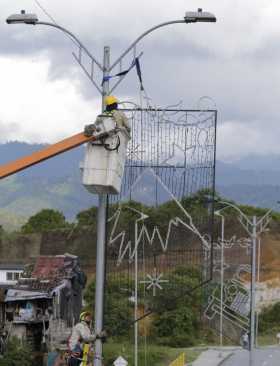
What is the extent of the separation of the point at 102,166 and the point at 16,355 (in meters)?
22.2

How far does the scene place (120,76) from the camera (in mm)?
21859

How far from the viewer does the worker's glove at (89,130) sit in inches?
800

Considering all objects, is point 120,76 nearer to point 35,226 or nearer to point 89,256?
point 89,256

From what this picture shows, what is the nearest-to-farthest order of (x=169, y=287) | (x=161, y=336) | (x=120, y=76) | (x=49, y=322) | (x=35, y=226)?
1. (x=120, y=76)
2. (x=169, y=287)
3. (x=49, y=322)
4. (x=161, y=336)
5. (x=35, y=226)

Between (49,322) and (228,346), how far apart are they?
60.8 ft

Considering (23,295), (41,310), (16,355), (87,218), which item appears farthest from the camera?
(87,218)

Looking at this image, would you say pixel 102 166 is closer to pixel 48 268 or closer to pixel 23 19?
pixel 23 19

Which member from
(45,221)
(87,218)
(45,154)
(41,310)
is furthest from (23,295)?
(45,221)

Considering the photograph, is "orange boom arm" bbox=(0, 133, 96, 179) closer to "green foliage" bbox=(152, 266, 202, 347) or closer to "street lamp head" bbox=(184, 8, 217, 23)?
"street lamp head" bbox=(184, 8, 217, 23)

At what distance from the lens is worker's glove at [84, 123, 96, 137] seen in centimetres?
2033

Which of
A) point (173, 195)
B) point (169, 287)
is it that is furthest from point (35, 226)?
point (173, 195)

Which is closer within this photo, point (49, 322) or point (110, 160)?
point (110, 160)

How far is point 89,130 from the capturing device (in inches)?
802

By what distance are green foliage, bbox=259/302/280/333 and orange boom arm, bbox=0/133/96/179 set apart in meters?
56.8
